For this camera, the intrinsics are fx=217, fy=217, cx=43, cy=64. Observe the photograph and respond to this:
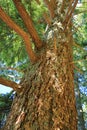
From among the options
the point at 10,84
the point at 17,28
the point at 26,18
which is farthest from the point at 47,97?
the point at 26,18

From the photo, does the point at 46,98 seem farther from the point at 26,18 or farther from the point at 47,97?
the point at 26,18

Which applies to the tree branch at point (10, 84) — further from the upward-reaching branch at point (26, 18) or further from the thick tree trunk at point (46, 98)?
the upward-reaching branch at point (26, 18)

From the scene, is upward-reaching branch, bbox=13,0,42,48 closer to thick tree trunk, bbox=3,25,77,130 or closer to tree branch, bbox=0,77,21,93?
thick tree trunk, bbox=3,25,77,130

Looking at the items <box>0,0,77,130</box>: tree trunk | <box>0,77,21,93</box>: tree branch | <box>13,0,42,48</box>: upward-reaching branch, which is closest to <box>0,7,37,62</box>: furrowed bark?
<box>13,0,42,48</box>: upward-reaching branch

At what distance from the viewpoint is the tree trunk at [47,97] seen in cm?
220

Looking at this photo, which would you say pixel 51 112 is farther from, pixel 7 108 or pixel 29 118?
pixel 7 108

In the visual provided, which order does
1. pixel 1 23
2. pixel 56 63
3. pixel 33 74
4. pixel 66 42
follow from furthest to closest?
pixel 1 23
pixel 66 42
pixel 56 63
pixel 33 74

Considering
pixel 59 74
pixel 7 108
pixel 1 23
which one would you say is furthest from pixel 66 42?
pixel 7 108

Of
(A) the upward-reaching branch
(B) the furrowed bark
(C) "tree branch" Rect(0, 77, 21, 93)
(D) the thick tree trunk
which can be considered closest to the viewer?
(D) the thick tree trunk

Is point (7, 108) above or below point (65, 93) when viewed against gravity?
above

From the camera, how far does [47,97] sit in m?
2.46

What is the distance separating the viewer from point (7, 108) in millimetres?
4027

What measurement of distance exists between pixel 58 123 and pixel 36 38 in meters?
1.39

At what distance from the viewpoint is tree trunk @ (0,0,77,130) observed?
2195 millimetres
